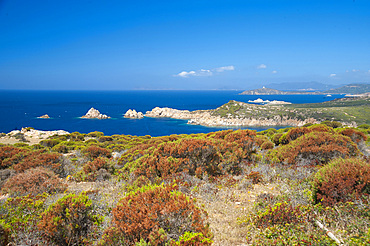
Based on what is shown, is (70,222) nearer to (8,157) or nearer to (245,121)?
(8,157)

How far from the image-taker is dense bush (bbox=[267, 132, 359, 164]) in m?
7.93

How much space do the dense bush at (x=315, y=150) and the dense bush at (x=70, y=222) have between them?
717 centimetres

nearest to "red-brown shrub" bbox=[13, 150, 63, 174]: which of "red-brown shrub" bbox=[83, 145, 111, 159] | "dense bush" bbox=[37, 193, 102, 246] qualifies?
"red-brown shrub" bbox=[83, 145, 111, 159]

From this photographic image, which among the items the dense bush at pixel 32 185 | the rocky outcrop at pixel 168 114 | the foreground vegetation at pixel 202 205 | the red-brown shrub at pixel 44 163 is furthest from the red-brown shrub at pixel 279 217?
the rocky outcrop at pixel 168 114

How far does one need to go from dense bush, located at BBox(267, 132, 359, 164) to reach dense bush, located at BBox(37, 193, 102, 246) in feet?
23.5

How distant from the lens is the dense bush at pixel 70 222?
3.85 m

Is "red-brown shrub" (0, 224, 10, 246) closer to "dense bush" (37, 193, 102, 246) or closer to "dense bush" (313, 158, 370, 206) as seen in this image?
"dense bush" (37, 193, 102, 246)

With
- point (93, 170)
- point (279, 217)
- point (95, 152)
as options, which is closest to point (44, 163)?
point (93, 170)

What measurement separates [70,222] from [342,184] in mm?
5756

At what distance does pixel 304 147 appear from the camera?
28.0 feet

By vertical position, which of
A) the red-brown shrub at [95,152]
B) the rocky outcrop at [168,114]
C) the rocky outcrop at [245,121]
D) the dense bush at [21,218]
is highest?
the dense bush at [21,218]

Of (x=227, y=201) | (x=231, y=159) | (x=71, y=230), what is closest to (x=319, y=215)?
(x=227, y=201)

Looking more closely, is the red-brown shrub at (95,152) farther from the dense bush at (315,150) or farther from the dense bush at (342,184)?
the dense bush at (342,184)

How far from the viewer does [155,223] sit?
3.48 m
